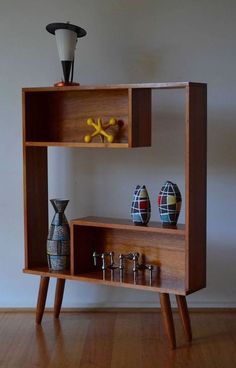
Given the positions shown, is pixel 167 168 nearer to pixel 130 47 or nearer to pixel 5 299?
pixel 130 47

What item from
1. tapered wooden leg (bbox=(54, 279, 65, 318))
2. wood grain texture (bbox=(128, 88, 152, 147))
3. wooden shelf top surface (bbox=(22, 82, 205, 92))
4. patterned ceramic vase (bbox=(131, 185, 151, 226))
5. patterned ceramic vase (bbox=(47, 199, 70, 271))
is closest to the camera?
wooden shelf top surface (bbox=(22, 82, 205, 92))

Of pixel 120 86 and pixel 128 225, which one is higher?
pixel 120 86

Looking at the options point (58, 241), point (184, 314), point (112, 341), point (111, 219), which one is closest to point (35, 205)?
point (58, 241)

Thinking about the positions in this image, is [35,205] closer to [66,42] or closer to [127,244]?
[127,244]

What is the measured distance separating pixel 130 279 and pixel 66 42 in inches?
→ 40.7

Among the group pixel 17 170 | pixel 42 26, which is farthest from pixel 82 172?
pixel 42 26

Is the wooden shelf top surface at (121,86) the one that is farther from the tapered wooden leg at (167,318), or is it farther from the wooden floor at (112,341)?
the wooden floor at (112,341)

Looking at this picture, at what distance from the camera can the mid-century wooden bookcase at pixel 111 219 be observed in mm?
2635

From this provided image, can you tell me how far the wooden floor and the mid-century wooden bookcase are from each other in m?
0.09

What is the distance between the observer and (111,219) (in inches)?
116

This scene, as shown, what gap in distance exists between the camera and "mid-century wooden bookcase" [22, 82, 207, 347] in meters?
2.63

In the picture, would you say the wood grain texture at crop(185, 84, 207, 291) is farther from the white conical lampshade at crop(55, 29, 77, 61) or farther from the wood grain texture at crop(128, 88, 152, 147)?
the white conical lampshade at crop(55, 29, 77, 61)

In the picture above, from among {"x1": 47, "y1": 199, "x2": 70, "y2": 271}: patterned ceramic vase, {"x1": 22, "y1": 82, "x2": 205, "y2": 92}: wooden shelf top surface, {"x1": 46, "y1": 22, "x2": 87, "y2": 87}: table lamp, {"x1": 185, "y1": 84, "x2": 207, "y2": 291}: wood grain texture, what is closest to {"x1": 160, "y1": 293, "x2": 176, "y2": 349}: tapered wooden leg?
{"x1": 185, "y1": 84, "x2": 207, "y2": 291}: wood grain texture

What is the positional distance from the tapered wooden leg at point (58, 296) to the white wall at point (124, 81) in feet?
0.55
